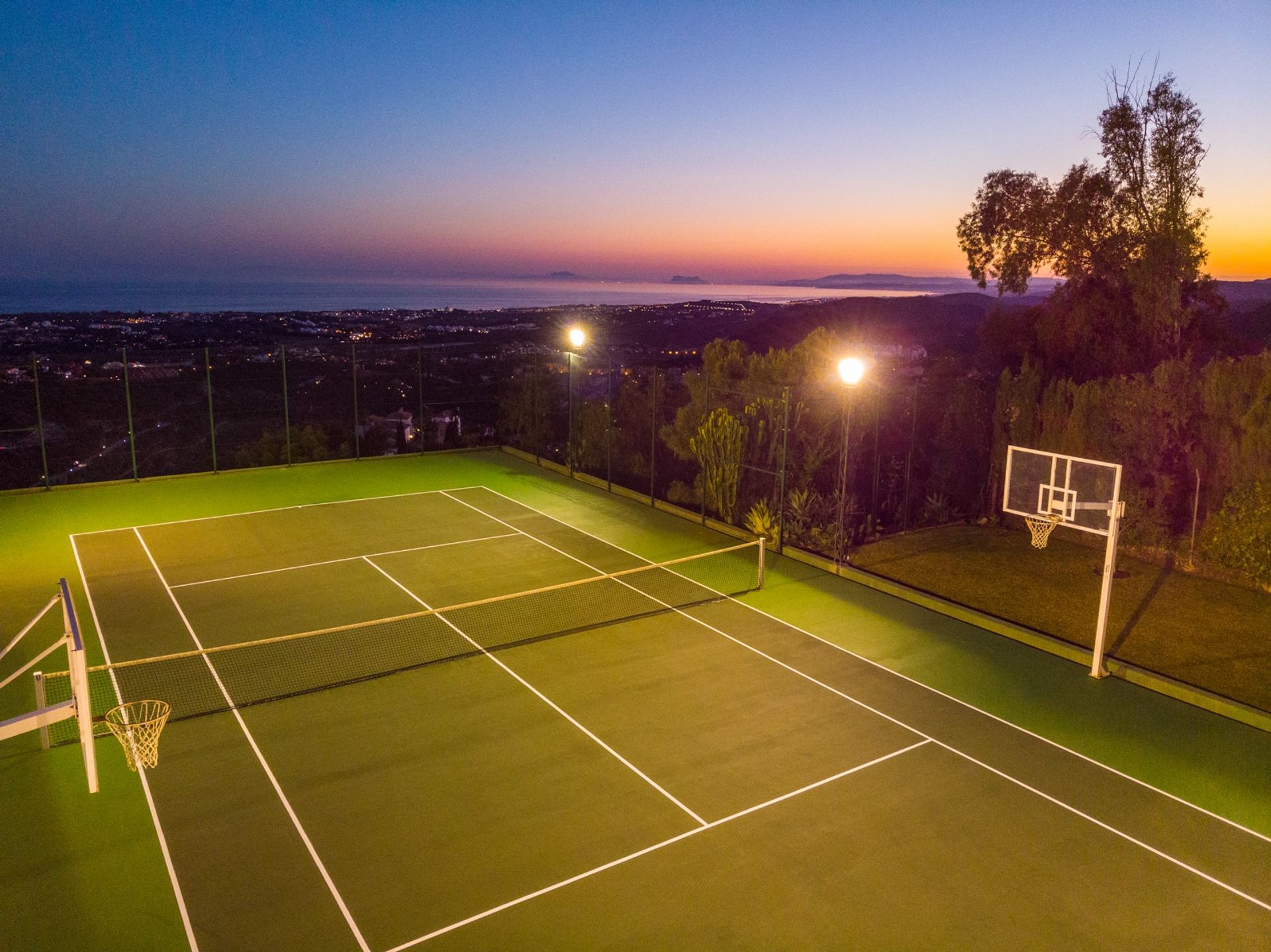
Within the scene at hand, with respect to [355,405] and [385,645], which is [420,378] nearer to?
[355,405]

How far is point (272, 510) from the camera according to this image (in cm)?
1736

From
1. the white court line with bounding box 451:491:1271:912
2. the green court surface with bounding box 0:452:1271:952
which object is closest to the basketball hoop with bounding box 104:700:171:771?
the green court surface with bounding box 0:452:1271:952

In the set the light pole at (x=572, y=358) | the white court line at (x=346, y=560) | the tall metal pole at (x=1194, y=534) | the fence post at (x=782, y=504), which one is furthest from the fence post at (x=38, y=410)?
the tall metal pole at (x=1194, y=534)

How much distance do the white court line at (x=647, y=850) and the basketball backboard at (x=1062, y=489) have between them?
12.9 feet

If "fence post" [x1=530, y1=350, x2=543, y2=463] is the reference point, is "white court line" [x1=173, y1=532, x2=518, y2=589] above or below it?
below

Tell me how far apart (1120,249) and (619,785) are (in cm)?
2239

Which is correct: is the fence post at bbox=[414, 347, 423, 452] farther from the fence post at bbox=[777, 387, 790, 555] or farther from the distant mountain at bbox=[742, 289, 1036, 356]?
→ the distant mountain at bbox=[742, 289, 1036, 356]

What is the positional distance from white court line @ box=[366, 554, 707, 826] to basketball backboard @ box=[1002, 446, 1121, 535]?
5571 millimetres

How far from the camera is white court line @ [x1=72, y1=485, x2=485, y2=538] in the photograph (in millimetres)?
15984

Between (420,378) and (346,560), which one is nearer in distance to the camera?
(346,560)

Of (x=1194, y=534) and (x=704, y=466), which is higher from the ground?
(x=704, y=466)

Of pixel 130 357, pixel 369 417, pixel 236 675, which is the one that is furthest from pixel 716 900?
pixel 369 417

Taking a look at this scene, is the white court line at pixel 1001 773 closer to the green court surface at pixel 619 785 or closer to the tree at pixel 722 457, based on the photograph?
the green court surface at pixel 619 785

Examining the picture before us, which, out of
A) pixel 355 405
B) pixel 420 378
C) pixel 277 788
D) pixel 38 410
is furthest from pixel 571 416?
pixel 277 788
